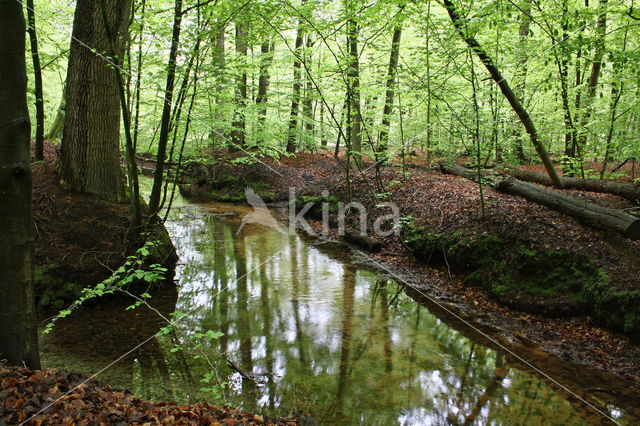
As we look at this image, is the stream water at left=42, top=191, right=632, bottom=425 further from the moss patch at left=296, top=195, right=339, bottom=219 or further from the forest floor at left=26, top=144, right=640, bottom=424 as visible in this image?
the moss patch at left=296, top=195, right=339, bottom=219

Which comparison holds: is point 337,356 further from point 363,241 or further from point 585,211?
point 585,211

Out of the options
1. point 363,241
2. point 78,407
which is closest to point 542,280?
point 363,241

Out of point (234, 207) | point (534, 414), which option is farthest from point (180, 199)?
point (534, 414)

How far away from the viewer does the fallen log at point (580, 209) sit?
17.0ft

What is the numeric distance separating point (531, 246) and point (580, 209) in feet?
3.68

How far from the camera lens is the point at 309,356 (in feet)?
14.2

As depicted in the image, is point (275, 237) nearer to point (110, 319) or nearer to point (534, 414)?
point (110, 319)

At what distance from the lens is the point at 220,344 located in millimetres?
4445

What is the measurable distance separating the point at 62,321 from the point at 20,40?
3.81 meters

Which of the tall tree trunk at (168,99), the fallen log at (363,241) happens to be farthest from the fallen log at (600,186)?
the tall tree trunk at (168,99)

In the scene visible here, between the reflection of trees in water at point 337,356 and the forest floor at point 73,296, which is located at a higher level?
the forest floor at point 73,296

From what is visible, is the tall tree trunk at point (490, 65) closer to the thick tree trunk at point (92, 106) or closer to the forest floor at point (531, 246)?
the forest floor at point (531, 246)

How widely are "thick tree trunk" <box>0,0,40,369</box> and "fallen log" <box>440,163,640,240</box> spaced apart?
7077mm

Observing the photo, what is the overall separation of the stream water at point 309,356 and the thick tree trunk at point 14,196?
1.18 meters
